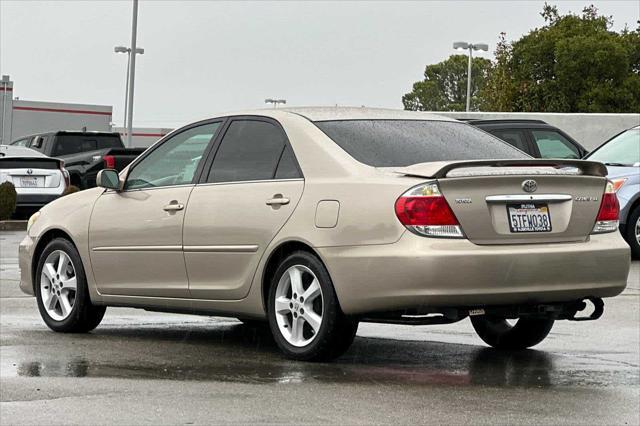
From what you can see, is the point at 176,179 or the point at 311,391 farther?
the point at 176,179

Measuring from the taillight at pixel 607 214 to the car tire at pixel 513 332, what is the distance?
1.01 meters

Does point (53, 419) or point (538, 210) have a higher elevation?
point (538, 210)

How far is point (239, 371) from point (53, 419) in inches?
68.7

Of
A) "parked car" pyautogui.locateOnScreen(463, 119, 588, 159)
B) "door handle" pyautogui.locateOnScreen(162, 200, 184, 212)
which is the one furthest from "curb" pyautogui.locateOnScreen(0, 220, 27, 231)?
"door handle" pyautogui.locateOnScreen(162, 200, 184, 212)

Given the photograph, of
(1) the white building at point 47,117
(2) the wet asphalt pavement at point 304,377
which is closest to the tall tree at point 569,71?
(1) the white building at point 47,117

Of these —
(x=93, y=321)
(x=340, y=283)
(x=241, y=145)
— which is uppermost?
(x=241, y=145)

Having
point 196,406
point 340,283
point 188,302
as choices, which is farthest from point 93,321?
point 196,406

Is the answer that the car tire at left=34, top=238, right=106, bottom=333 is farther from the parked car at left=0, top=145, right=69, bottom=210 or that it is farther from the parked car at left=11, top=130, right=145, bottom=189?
the parked car at left=11, top=130, right=145, bottom=189

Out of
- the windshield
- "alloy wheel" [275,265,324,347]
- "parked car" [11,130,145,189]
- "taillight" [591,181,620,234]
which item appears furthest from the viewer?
"parked car" [11,130,145,189]

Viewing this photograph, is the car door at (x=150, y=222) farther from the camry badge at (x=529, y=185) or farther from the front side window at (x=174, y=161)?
the camry badge at (x=529, y=185)

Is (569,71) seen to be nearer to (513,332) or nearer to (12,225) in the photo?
(12,225)

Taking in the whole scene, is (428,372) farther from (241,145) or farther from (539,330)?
(241,145)

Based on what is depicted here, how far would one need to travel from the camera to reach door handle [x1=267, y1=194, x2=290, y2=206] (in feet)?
28.8

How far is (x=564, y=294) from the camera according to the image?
8.29 m
